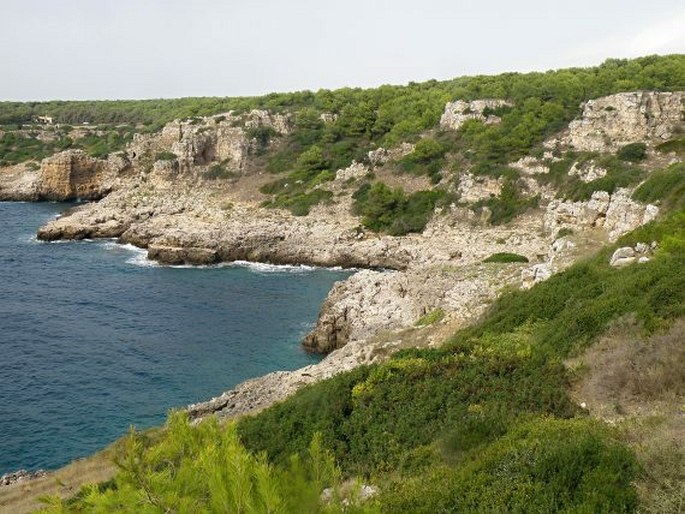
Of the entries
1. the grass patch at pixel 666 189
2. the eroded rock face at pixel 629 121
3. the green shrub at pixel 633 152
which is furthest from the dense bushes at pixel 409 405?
the eroded rock face at pixel 629 121

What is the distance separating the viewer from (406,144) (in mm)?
63594

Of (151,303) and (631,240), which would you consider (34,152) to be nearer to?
(151,303)

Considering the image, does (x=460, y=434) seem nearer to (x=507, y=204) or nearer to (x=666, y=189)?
(x=666, y=189)

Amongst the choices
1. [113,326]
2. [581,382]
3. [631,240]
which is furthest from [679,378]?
[113,326]

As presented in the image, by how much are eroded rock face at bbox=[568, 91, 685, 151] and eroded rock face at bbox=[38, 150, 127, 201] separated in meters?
55.7

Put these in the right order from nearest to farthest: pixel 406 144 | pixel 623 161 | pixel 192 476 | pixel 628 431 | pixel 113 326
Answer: pixel 192 476
pixel 628 431
pixel 113 326
pixel 623 161
pixel 406 144

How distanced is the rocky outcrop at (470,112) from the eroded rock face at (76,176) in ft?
137

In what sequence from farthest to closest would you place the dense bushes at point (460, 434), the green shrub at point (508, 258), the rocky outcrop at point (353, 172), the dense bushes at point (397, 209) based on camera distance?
the rocky outcrop at point (353, 172)
the dense bushes at point (397, 209)
the green shrub at point (508, 258)
the dense bushes at point (460, 434)

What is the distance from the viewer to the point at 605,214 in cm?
3222

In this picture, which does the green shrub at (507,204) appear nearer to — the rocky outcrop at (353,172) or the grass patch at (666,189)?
the rocky outcrop at (353,172)

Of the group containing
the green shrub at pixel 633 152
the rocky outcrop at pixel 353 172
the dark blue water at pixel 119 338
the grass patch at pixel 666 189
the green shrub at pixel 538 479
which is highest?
the green shrub at pixel 633 152

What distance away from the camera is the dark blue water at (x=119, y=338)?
23891 mm

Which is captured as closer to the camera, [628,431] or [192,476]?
[192,476]

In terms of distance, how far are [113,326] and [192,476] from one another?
31.1 meters
